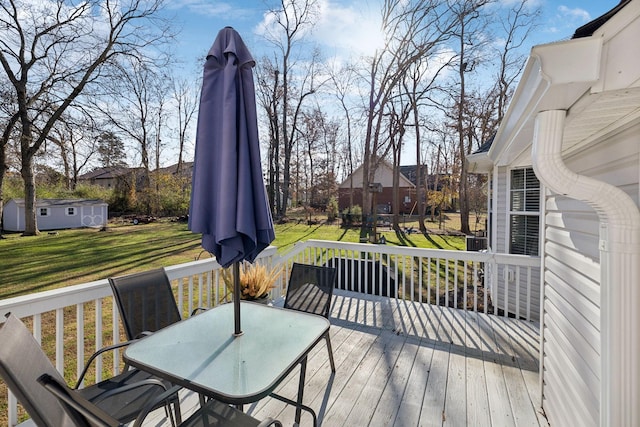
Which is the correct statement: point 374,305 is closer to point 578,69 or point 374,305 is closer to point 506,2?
point 578,69

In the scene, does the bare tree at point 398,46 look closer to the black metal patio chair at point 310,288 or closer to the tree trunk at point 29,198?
the black metal patio chair at point 310,288

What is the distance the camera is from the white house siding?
1461mm

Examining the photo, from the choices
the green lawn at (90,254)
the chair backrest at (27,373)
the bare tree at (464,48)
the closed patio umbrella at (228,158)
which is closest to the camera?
the chair backrest at (27,373)

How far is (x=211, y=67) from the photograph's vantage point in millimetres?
1919

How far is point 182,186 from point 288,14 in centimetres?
1461

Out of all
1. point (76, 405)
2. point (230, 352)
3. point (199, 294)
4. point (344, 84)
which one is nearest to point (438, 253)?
point (199, 294)

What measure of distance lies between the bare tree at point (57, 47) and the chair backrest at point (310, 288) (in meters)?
12.9

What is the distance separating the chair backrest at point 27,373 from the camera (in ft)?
3.39

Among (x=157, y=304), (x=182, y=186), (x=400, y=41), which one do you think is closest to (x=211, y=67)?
(x=157, y=304)

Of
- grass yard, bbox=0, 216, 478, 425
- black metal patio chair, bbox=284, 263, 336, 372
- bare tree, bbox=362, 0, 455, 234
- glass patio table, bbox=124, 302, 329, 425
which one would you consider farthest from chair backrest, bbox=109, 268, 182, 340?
A: bare tree, bbox=362, 0, 455, 234

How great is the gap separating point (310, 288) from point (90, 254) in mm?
9973

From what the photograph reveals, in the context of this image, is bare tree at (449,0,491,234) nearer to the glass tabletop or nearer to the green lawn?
the green lawn

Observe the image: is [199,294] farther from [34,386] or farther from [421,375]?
[421,375]

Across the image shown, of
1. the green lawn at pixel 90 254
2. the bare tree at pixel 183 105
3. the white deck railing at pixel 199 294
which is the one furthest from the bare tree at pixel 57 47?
the white deck railing at pixel 199 294
